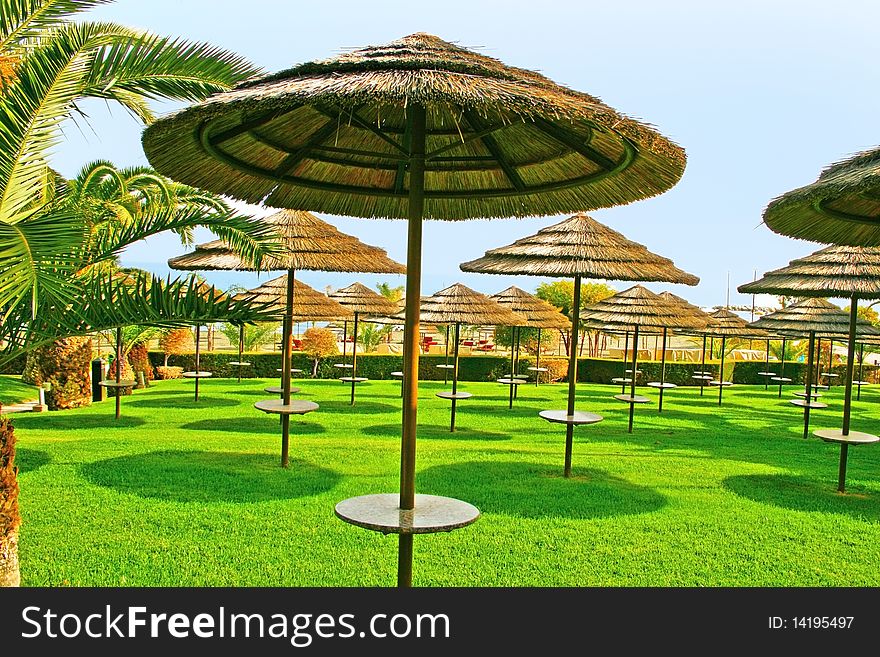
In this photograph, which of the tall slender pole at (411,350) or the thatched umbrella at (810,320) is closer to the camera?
the tall slender pole at (411,350)

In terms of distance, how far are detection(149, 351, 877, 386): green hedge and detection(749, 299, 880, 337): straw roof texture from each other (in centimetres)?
1084

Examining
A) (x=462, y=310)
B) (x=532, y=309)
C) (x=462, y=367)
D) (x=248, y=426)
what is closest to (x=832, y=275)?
(x=462, y=310)

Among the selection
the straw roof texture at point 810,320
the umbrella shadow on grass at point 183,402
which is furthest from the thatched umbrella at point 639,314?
the umbrella shadow on grass at point 183,402

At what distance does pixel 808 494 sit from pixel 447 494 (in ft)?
14.0

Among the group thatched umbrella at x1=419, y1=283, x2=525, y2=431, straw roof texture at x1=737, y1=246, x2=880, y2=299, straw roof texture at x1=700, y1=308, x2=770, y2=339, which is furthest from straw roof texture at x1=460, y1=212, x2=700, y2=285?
straw roof texture at x1=700, y1=308, x2=770, y2=339

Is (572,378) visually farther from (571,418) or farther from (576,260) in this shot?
(576,260)

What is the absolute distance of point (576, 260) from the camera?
812cm

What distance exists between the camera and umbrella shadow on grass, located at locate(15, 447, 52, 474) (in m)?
8.25

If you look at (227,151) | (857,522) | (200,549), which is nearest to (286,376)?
(200,549)

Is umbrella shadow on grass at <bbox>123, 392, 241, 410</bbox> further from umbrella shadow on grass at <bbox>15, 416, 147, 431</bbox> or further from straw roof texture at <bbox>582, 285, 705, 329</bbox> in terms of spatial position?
straw roof texture at <bbox>582, 285, 705, 329</bbox>

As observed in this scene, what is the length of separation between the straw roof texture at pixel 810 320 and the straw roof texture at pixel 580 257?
6026 millimetres

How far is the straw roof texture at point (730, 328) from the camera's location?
2084 centimetres

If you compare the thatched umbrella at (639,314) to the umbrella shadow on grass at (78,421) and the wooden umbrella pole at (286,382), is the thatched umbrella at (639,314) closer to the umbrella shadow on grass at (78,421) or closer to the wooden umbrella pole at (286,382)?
the wooden umbrella pole at (286,382)

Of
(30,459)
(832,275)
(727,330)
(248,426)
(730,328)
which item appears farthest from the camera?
(727,330)
